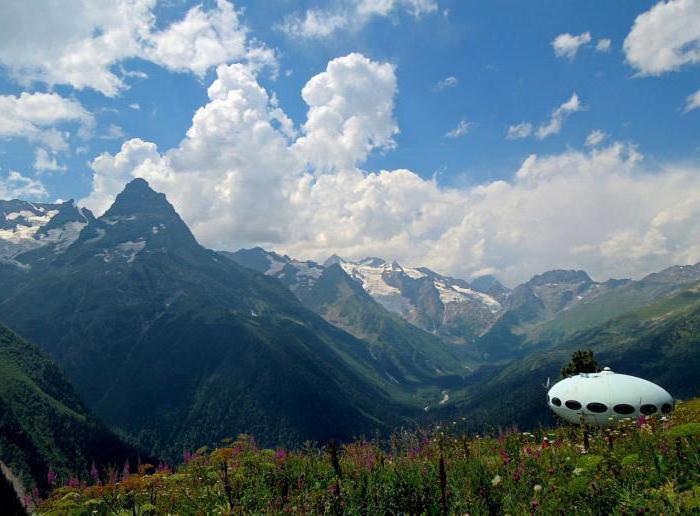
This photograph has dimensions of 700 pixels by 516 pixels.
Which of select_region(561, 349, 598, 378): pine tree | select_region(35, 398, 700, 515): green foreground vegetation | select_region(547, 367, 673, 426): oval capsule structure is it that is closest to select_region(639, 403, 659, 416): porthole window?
select_region(547, 367, 673, 426): oval capsule structure

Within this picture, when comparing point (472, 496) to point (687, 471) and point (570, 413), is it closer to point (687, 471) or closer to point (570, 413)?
point (687, 471)

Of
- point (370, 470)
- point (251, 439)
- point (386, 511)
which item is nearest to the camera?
point (386, 511)

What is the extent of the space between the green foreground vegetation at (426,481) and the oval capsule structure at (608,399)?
1384 cm

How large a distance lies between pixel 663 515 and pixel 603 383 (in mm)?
24629

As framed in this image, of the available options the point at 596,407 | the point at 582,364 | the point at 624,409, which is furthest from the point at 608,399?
the point at 582,364

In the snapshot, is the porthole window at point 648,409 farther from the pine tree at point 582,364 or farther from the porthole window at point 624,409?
the pine tree at point 582,364

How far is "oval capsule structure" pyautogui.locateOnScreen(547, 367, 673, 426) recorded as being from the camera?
2547 centimetres

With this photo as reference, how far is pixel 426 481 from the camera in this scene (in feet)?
31.3

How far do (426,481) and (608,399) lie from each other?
21108 millimetres

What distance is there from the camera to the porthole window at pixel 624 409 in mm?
25484

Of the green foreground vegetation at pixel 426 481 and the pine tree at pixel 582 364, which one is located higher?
the pine tree at pixel 582 364

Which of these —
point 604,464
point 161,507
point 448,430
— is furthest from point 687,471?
point 161,507

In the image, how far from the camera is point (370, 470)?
10.6m

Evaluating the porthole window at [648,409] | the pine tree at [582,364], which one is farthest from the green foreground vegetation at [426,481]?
the pine tree at [582,364]
